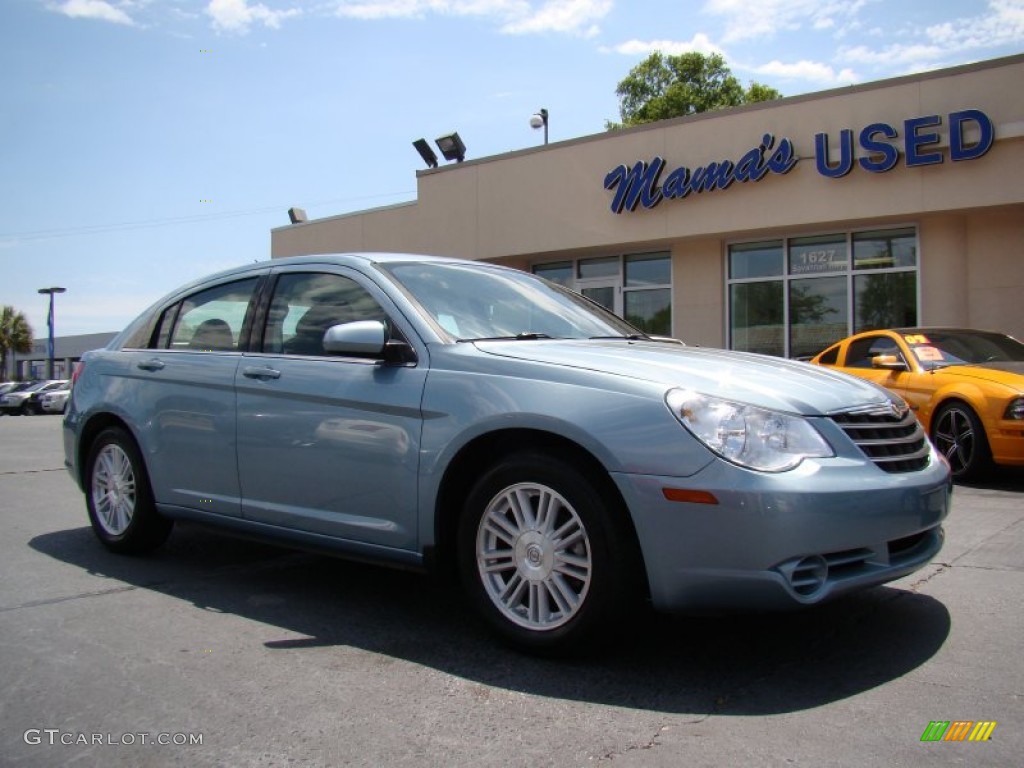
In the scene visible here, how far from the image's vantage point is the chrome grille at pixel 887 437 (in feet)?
10.7

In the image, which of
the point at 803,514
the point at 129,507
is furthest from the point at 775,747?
the point at 129,507

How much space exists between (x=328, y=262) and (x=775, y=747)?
2978 mm

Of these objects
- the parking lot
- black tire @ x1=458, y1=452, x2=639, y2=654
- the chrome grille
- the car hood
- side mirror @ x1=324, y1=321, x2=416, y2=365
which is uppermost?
side mirror @ x1=324, y1=321, x2=416, y2=365

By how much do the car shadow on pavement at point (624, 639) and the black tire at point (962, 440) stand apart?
4.06 m

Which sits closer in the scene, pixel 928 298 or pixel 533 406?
pixel 533 406

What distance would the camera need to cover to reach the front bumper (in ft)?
9.48

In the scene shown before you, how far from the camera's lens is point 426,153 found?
20.3 metres

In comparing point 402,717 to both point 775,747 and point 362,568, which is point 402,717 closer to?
point 775,747

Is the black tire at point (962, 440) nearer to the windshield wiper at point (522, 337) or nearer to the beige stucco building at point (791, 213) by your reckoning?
the windshield wiper at point (522, 337)

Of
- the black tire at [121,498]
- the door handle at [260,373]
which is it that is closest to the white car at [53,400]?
the black tire at [121,498]

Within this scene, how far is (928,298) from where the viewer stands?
13.6 meters

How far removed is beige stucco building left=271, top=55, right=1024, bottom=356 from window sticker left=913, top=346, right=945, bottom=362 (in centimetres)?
527

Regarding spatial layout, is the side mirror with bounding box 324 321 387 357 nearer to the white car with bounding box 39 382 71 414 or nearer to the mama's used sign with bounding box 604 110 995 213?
the mama's used sign with bounding box 604 110 995 213

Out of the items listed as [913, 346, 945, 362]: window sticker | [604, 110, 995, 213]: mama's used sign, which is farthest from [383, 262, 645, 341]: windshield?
[604, 110, 995, 213]: mama's used sign
